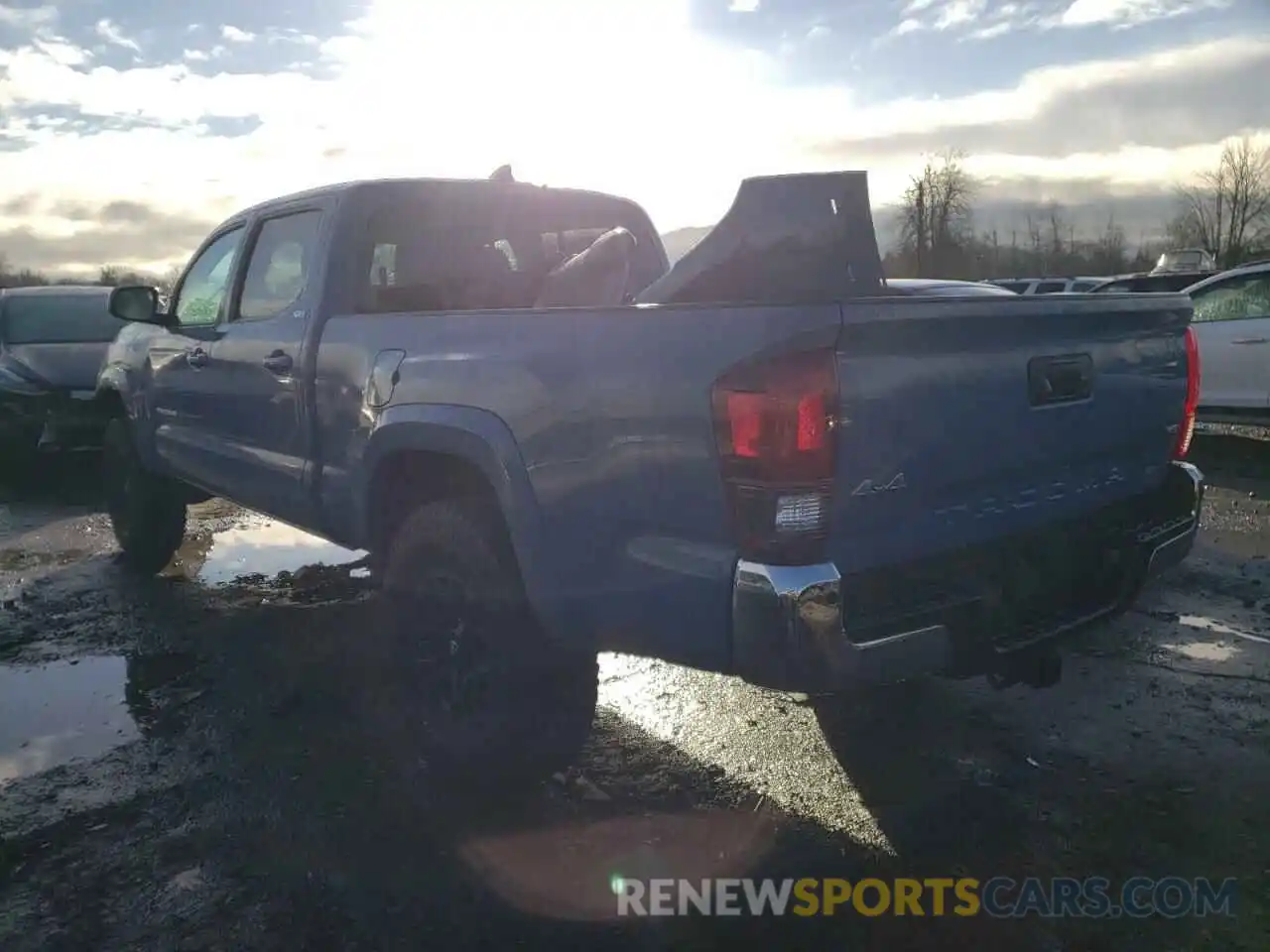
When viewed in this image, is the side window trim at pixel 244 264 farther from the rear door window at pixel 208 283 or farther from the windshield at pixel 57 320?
the windshield at pixel 57 320

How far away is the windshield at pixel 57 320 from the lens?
9.69 meters

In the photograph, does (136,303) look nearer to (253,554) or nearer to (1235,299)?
(253,554)

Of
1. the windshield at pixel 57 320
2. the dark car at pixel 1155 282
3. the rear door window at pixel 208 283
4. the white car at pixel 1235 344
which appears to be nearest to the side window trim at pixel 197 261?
the rear door window at pixel 208 283

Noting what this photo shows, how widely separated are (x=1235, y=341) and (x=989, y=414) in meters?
8.29

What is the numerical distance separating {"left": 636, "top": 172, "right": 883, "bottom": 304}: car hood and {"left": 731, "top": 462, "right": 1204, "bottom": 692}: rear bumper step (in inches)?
35.4

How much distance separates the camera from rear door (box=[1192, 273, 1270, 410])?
9258 millimetres

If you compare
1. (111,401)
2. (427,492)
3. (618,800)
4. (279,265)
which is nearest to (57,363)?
(111,401)

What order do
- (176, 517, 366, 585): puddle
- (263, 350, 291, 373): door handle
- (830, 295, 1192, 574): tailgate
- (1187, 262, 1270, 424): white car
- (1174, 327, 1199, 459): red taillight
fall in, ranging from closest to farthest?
(830, 295, 1192, 574): tailgate, (1174, 327, 1199, 459): red taillight, (263, 350, 291, 373): door handle, (176, 517, 366, 585): puddle, (1187, 262, 1270, 424): white car

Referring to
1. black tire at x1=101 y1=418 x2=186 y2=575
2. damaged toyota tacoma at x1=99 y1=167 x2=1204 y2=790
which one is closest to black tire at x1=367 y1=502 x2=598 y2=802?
damaged toyota tacoma at x1=99 y1=167 x2=1204 y2=790

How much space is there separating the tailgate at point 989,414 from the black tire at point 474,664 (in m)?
1.12

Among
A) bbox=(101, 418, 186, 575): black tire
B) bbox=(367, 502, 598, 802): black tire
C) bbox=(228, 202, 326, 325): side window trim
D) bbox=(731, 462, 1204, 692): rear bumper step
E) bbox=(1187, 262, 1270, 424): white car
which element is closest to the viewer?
bbox=(731, 462, 1204, 692): rear bumper step

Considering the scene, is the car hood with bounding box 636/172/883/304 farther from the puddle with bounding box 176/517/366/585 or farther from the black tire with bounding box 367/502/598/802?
the puddle with bounding box 176/517/366/585

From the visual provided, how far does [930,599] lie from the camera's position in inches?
102

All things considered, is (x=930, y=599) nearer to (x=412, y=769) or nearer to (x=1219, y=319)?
(x=412, y=769)
